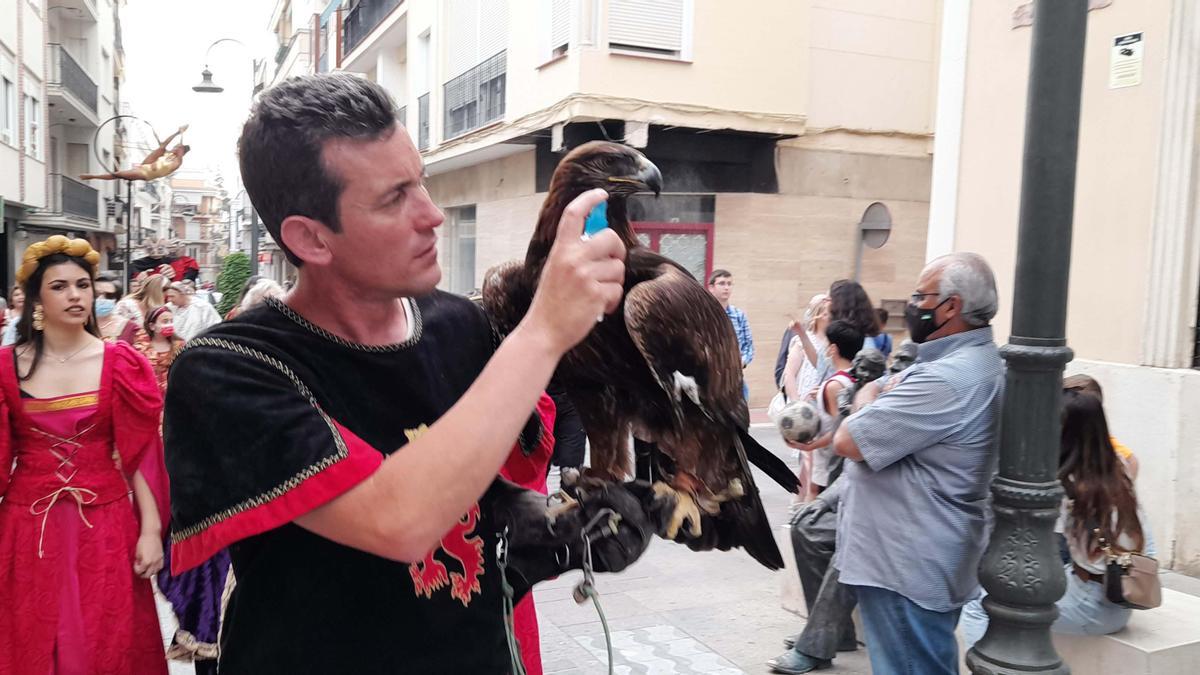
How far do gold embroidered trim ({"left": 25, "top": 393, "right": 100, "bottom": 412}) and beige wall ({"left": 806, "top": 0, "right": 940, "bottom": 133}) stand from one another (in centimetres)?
1065

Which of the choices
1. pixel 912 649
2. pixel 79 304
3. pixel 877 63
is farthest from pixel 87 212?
pixel 912 649

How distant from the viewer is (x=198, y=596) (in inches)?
145

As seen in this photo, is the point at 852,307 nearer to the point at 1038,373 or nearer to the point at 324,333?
the point at 1038,373

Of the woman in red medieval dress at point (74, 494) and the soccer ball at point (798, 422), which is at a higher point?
the soccer ball at point (798, 422)

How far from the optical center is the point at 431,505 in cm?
116

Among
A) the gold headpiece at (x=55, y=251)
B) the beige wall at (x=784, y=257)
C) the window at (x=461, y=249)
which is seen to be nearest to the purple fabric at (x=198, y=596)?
the gold headpiece at (x=55, y=251)

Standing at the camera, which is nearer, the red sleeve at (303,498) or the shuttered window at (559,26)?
the red sleeve at (303,498)

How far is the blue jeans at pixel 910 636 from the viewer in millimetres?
3248

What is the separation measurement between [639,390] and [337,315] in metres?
0.60

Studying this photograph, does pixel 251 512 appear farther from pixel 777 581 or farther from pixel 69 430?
pixel 777 581

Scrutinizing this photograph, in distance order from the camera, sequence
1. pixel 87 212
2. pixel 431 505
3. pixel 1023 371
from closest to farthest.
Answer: pixel 431 505 → pixel 1023 371 → pixel 87 212

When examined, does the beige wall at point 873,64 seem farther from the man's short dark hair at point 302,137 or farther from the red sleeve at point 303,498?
the red sleeve at point 303,498

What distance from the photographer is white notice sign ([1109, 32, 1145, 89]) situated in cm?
590

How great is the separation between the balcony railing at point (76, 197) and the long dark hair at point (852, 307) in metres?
27.0
